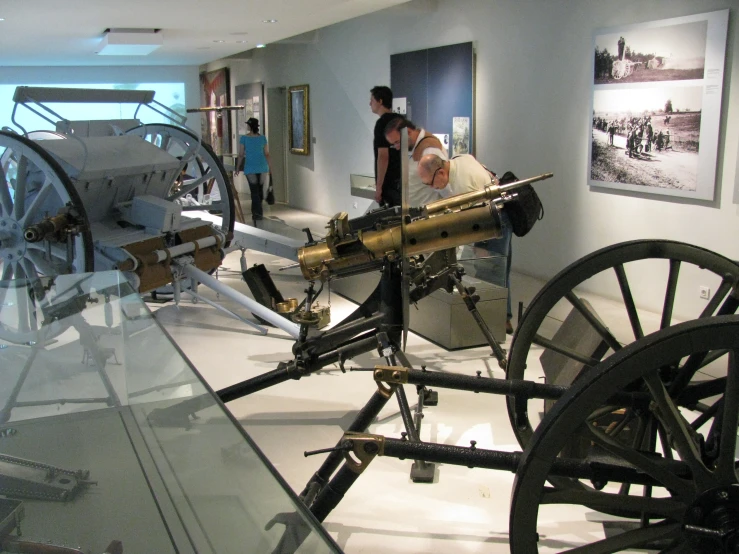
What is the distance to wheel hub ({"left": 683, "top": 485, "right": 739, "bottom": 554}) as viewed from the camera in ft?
5.36

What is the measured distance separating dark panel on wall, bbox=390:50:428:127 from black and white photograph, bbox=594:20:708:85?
2777 millimetres

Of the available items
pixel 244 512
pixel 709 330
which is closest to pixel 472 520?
pixel 709 330

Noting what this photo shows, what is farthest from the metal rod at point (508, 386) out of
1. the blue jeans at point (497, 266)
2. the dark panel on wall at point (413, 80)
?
the dark panel on wall at point (413, 80)

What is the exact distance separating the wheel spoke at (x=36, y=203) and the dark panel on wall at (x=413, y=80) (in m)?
5.03

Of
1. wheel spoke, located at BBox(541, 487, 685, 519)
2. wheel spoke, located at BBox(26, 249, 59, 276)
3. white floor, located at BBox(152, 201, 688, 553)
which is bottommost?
white floor, located at BBox(152, 201, 688, 553)

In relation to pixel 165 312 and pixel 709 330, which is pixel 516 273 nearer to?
pixel 165 312

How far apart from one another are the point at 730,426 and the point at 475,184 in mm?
3603

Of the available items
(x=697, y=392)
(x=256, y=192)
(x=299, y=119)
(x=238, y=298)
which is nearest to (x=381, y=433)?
(x=238, y=298)

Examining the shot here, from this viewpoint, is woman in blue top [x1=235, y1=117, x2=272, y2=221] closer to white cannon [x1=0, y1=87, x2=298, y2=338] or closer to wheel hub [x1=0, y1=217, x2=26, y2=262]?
white cannon [x1=0, y1=87, x2=298, y2=338]

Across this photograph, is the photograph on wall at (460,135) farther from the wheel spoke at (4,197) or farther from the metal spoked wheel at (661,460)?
the metal spoked wheel at (661,460)

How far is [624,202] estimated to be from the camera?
6199mm

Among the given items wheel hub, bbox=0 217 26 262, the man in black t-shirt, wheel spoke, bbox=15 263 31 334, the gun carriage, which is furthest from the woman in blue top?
wheel spoke, bbox=15 263 31 334

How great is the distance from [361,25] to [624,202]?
533 cm

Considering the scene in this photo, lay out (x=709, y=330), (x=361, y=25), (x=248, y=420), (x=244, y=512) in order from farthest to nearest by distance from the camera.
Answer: (x=361, y=25)
(x=248, y=420)
(x=709, y=330)
(x=244, y=512)
